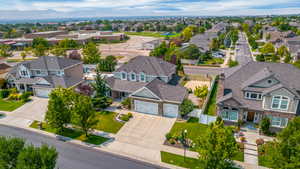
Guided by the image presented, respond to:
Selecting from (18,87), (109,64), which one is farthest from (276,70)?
(18,87)

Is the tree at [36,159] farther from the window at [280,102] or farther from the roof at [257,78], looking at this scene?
the window at [280,102]

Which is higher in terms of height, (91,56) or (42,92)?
(91,56)

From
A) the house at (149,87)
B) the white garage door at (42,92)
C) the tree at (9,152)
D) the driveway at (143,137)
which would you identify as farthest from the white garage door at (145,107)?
the white garage door at (42,92)

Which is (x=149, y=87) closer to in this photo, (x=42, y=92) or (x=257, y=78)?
(x=257, y=78)

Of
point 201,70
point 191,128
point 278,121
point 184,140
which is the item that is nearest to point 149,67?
point 191,128

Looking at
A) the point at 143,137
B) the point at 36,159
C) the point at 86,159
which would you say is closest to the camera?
the point at 36,159

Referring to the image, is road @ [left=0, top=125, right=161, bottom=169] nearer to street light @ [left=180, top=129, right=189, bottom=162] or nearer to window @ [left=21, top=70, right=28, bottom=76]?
street light @ [left=180, top=129, right=189, bottom=162]

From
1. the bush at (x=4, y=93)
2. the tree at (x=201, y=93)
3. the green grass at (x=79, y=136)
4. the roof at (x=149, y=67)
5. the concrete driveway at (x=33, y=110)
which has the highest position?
the roof at (x=149, y=67)
